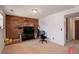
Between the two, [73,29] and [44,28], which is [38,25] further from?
[73,29]

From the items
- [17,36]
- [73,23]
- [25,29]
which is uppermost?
[73,23]

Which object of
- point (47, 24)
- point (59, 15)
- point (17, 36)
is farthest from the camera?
point (47, 24)

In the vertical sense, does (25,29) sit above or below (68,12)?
below

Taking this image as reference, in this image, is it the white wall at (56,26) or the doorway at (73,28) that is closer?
the white wall at (56,26)

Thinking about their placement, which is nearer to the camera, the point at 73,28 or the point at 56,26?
the point at 56,26

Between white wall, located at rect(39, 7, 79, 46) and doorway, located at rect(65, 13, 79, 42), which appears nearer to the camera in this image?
white wall, located at rect(39, 7, 79, 46)

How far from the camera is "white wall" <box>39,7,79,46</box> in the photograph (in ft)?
14.7

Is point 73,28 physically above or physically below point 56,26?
below

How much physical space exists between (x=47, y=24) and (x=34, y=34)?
1.50 meters

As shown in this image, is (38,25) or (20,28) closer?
(20,28)

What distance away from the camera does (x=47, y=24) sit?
6059 millimetres

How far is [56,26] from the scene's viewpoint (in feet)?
16.5

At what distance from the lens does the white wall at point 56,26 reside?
4.49 metres
